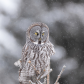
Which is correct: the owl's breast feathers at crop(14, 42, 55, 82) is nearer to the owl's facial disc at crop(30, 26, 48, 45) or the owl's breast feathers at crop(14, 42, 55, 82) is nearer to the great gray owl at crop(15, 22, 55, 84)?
the great gray owl at crop(15, 22, 55, 84)

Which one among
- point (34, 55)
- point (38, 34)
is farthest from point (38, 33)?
point (34, 55)

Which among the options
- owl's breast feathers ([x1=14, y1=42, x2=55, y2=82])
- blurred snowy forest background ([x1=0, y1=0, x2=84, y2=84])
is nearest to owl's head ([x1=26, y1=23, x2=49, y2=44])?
owl's breast feathers ([x1=14, y1=42, x2=55, y2=82])

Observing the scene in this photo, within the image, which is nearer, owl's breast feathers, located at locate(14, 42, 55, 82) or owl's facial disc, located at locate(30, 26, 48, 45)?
owl's facial disc, located at locate(30, 26, 48, 45)

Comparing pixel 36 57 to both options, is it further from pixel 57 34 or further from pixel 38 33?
pixel 57 34

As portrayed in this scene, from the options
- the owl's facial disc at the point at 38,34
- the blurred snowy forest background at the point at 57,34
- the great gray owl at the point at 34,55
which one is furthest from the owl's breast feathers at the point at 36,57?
the blurred snowy forest background at the point at 57,34

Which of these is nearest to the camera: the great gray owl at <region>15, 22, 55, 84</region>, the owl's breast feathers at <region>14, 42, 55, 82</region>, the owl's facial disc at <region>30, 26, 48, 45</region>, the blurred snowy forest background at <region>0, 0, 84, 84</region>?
the owl's facial disc at <region>30, 26, 48, 45</region>
